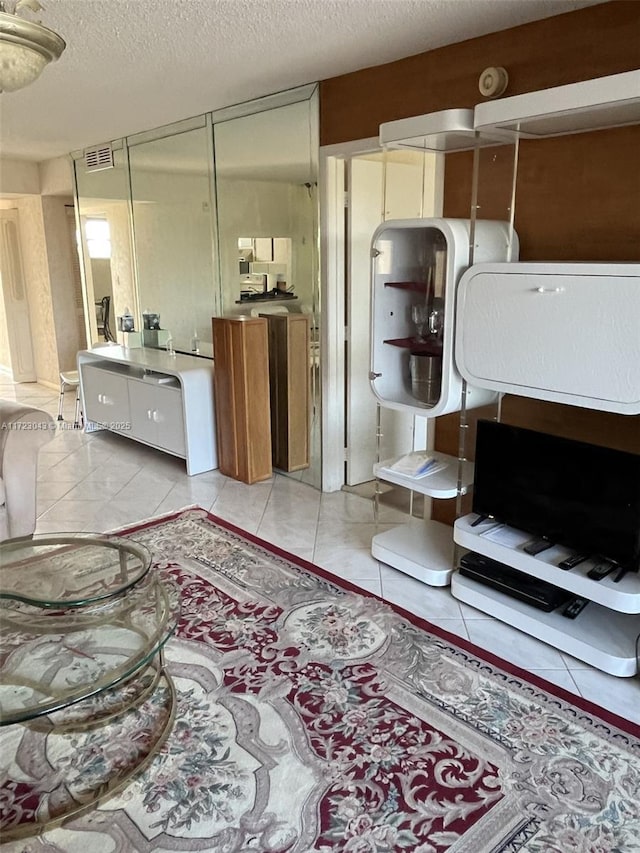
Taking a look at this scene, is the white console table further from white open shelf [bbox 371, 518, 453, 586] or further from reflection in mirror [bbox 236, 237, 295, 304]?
white open shelf [bbox 371, 518, 453, 586]

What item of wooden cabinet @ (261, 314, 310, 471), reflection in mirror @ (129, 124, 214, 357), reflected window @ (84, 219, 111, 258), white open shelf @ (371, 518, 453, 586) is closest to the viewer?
white open shelf @ (371, 518, 453, 586)

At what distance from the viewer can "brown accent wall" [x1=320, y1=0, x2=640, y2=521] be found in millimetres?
2379

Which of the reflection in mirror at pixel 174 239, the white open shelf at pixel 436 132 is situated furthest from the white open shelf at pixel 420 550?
the reflection in mirror at pixel 174 239

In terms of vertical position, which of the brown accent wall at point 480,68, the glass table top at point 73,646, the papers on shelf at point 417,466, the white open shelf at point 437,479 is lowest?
the glass table top at point 73,646

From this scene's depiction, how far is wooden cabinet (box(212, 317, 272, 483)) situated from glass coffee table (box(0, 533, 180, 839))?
167cm

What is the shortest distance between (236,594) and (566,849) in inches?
63.4

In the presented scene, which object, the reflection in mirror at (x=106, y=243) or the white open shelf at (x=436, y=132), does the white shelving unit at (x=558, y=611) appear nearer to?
the white open shelf at (x=436, y=132)

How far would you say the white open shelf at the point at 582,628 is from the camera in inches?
90.4

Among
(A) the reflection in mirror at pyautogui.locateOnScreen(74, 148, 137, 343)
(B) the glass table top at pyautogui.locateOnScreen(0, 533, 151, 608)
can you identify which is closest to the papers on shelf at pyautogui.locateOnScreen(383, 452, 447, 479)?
(B) the glass table top at pyautogui.locateOnScreen(0, 533, 151, 608)

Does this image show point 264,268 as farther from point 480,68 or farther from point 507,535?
point 507,535

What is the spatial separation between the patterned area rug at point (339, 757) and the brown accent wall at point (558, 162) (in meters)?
1.12

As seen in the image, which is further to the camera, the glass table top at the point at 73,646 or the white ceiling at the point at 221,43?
the white ceiling at the point at 221,43

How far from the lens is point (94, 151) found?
574 centimetres

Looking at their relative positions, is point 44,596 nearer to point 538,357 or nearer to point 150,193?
point 538,357
